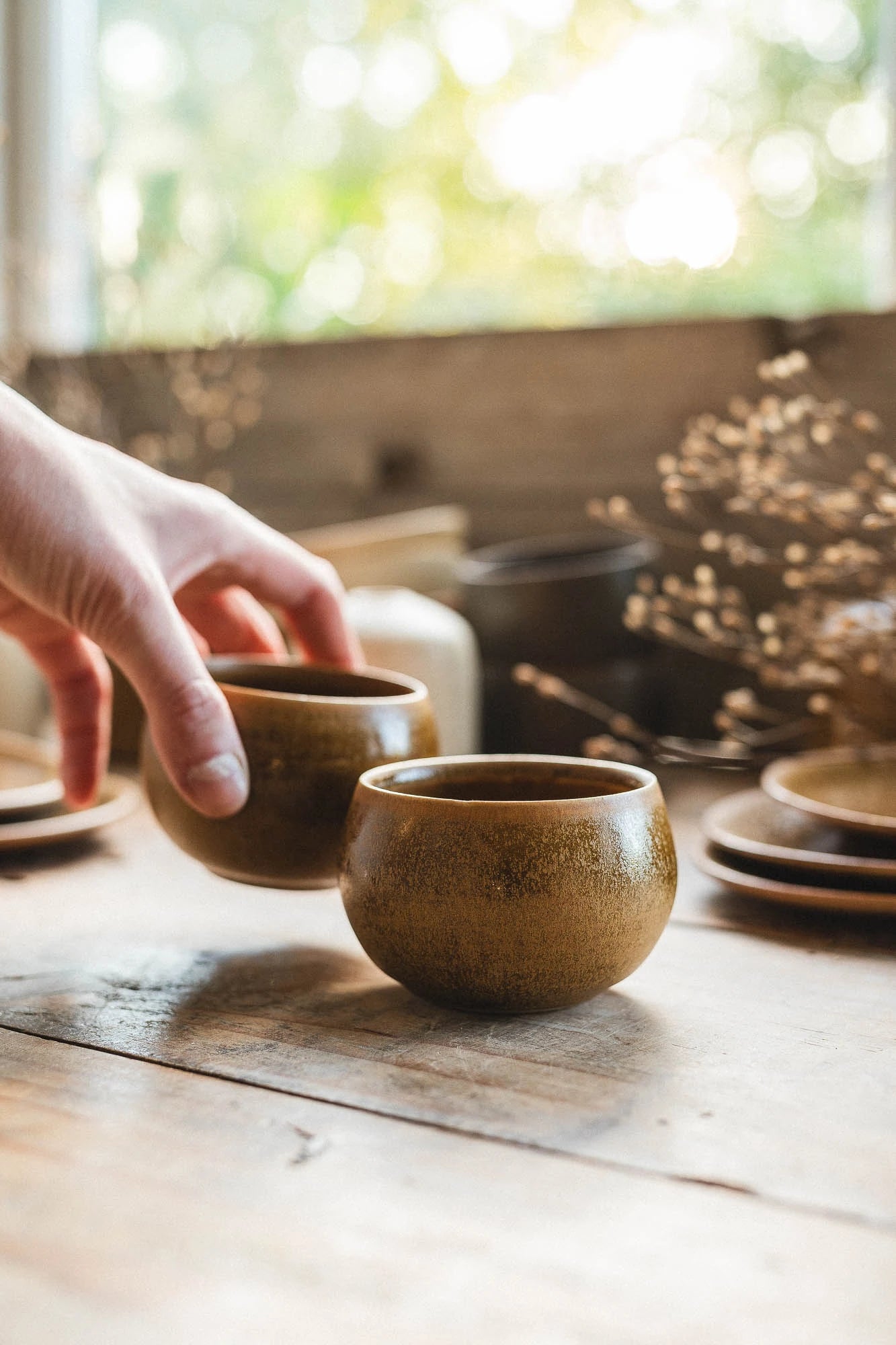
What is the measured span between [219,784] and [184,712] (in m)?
0.04

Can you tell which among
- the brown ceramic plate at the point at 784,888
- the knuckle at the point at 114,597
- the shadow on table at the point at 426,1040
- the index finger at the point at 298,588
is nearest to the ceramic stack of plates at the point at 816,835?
the brown ceramic plate at the point at 784,888

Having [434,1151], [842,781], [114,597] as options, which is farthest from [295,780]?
[842,781]

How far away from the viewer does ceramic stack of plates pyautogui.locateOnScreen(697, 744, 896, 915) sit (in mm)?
781

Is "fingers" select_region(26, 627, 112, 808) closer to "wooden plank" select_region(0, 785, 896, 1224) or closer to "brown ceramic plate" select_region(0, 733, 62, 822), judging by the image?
"brown ceramic plate" select_region(0, 733, 62, 822)

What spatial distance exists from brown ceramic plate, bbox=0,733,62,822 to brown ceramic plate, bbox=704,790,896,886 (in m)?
0.53

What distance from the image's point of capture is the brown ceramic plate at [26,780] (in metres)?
1.00

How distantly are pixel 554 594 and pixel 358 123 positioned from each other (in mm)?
1826

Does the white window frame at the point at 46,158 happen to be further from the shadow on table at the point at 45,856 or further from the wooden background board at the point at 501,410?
the shadow on table at the point at 45,856

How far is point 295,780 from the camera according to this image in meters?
0.68

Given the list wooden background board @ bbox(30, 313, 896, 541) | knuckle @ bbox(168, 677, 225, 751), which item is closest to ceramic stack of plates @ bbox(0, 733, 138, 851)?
knuckle @ bbox(168, 677, 225, 751)

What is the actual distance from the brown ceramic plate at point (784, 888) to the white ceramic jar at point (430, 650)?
326 millimetres

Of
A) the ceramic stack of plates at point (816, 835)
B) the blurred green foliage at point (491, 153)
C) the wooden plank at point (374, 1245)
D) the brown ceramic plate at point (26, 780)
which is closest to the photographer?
the wooden plank at point (374, 1245)

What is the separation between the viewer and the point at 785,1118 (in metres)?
0.51

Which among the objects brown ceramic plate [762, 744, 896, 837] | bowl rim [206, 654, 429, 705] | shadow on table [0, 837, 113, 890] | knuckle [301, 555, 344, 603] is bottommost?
shadow on table [0, 837, 113, 890]
